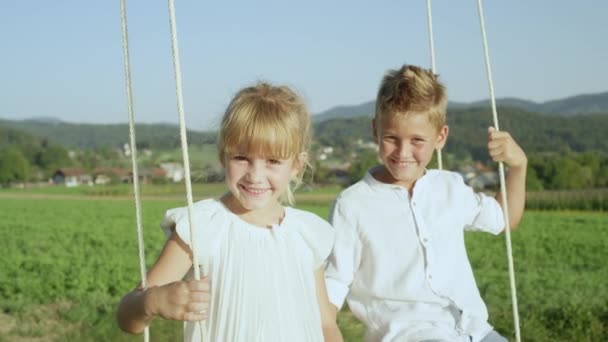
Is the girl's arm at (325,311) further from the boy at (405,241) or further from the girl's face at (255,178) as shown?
the girl's face at (255,178)

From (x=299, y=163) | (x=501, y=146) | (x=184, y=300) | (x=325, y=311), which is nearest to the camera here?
(x=184, y=300)

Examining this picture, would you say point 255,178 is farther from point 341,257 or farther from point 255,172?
point 341,257

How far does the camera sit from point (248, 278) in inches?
90.0

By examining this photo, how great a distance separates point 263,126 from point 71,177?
62.1m

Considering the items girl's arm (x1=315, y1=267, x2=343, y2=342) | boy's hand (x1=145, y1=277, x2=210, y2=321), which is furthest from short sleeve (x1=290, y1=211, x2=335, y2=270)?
boy's hand (x1=145, y1=277, x2=210, y2=321)

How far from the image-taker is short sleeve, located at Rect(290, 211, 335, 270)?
2484 mm

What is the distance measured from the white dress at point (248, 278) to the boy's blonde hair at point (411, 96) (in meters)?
0.72

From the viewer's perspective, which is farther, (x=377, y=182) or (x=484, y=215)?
(x=484, y=215)

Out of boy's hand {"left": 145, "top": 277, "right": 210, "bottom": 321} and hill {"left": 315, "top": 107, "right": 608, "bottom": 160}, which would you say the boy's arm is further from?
hill {"left": 315, "top": 107, "right": 608, "bottom": 160}

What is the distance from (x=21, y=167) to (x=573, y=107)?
9336 cm

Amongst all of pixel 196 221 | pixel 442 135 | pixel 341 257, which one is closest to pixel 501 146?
pixel 442 135

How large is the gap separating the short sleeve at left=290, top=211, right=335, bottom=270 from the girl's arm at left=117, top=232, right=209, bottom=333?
42cm

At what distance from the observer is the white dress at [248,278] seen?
2252mm

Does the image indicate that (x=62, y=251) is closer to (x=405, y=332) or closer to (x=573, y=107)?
(x=405, y=332)
